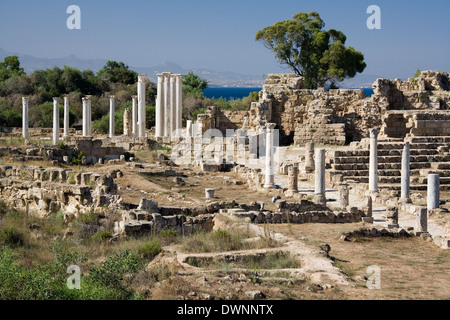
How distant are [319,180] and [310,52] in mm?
32161

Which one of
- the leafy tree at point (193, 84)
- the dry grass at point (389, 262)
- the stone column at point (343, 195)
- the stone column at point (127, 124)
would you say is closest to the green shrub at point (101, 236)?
the dry grass at point (389, 262)

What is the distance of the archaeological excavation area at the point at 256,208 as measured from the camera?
1036 cm

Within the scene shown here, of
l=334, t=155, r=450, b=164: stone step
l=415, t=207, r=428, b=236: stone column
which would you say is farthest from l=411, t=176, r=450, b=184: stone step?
Result: l=415, t=207, r=428, b=236: stone column

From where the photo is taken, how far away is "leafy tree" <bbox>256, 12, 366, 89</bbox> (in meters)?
52.9

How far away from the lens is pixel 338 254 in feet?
45.0

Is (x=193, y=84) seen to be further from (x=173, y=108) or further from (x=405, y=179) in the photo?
(x=405, y=179)

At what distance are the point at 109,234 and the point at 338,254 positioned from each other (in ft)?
14.8

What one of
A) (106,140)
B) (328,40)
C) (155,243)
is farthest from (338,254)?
(328,40)

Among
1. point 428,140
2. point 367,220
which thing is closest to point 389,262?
point 367,220

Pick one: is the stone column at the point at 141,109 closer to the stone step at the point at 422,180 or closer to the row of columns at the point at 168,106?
the row of columns at the point at 168,106

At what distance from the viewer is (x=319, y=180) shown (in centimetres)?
2286

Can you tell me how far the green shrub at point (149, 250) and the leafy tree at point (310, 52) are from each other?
42.5 meters
